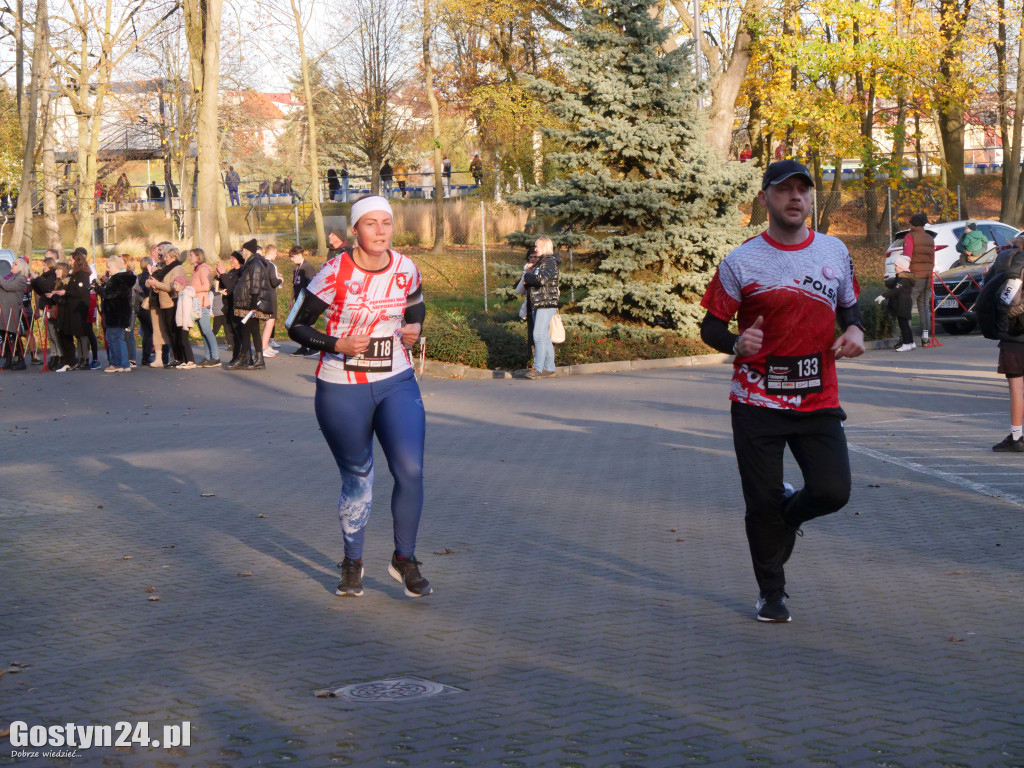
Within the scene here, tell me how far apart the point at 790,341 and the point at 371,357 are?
2.02m

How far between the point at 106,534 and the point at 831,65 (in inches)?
1156

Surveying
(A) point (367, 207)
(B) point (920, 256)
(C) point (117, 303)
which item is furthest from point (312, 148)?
(A) point (367, 207)

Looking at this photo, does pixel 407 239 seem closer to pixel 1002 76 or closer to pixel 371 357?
pixel 1002 76

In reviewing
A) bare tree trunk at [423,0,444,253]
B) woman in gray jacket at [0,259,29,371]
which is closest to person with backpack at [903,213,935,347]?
Result: woman in gray jacket at [0,259,29,371]

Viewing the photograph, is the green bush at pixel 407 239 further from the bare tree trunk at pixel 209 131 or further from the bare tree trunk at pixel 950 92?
the bare tree trunk at pixel 950 92

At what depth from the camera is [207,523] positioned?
8719 millimetres

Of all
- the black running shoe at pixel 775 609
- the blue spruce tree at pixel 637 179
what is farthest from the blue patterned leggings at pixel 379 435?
the blue spruce tree at pixel 637 179

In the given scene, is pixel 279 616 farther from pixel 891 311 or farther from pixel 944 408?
pixel 891 311

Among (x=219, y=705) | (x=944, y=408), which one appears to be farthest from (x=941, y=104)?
(x=219, y=705)

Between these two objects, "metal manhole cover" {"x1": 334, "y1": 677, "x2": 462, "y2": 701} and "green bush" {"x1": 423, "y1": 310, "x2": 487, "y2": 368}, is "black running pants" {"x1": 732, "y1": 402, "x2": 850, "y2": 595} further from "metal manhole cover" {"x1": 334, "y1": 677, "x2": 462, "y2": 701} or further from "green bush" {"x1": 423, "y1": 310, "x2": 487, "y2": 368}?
"green bush" {"x1": 423, "y1": 310, "x2": 487, "y2": 368}

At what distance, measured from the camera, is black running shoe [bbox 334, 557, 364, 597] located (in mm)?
6566

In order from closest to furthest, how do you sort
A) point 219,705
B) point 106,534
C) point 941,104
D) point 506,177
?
1. point 219,705
2. point 106,534
3. point 941,104
4. point 506,177

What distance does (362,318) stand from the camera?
6.33m

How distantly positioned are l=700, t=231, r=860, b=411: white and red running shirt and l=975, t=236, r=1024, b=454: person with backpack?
5.50m
